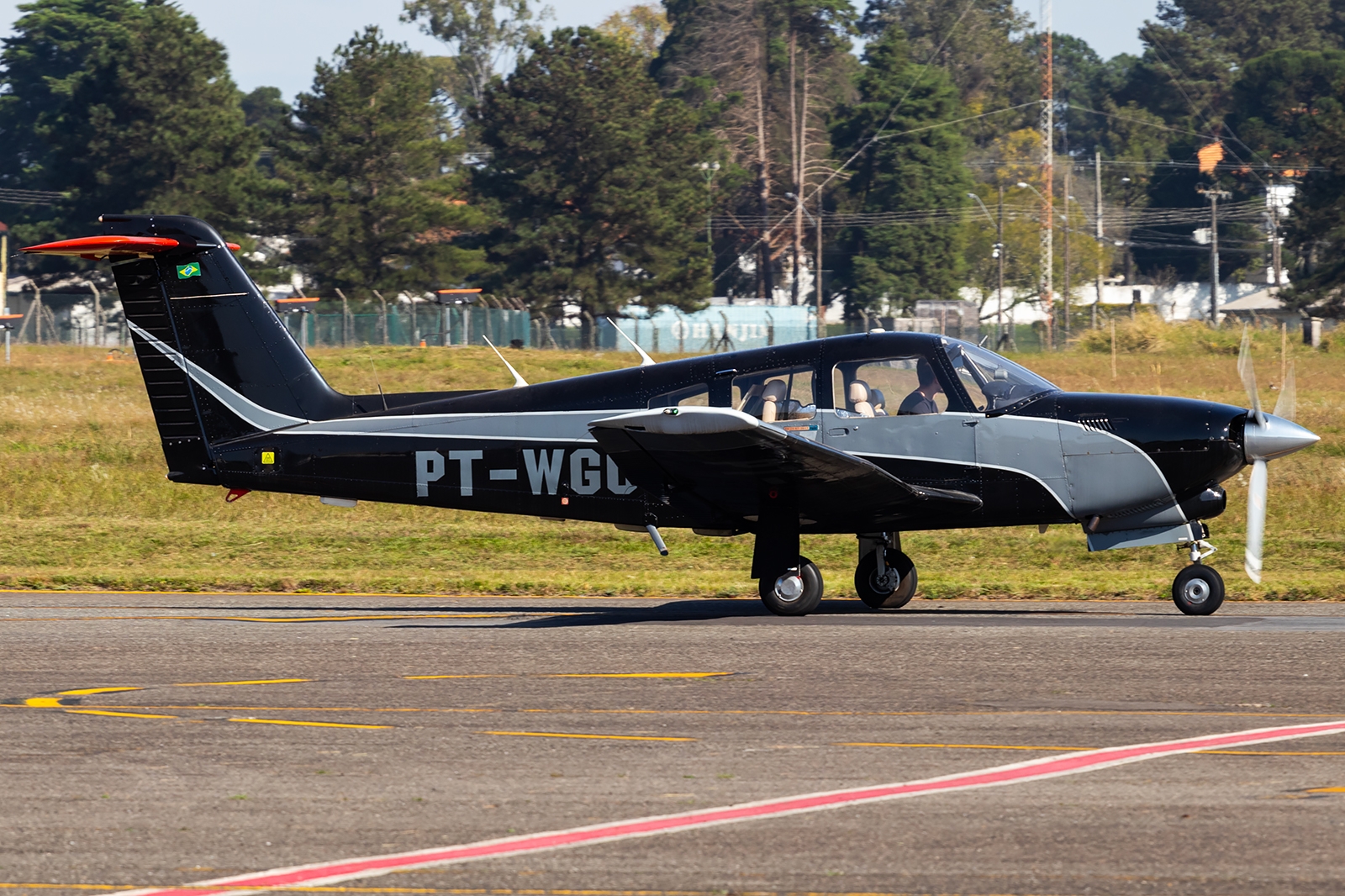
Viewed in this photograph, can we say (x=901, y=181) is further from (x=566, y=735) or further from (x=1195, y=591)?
(x=566, y=735)

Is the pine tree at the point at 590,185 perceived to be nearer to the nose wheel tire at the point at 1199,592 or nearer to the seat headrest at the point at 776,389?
the seat headrest at the point at 776,389

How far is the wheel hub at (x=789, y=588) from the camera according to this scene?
13.4m

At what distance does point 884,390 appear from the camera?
13.4 m

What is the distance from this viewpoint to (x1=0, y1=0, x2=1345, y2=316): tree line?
68688mm

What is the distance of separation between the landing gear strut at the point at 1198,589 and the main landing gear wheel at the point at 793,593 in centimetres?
295

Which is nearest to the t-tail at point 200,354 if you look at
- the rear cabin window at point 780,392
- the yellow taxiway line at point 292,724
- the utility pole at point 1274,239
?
the rear cabin window at point 780,392

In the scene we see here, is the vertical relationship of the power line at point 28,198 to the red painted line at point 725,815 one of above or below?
above

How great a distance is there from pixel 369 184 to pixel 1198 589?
196 feet

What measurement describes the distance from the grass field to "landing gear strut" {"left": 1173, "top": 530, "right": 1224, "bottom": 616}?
2242 millimetres

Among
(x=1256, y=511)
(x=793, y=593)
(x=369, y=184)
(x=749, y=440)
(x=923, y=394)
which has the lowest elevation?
(x=793, y=593)

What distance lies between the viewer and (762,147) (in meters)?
98.6

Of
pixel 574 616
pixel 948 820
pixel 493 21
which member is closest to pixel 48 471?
pixel 574 616

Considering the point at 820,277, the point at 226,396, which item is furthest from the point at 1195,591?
the point at 820,277

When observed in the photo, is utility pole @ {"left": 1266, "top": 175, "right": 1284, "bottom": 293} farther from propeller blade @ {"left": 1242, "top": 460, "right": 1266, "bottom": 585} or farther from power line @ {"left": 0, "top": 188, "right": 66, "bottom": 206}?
propeller blade @ {"left": 1242, "top": 460, "right": 1266, "bottom": 585}
